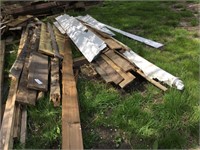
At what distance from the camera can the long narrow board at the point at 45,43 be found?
4.90 meters

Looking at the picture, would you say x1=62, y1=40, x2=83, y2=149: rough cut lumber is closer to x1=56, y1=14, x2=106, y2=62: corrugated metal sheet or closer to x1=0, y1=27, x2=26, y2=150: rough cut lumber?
x1=56, y1=14, x2=106, y2=62: corrugated metal sheet

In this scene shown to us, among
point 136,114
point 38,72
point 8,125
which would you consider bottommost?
point 136,114

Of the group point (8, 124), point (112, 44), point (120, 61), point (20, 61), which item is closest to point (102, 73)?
point (120, 61)

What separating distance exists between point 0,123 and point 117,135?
1383mm

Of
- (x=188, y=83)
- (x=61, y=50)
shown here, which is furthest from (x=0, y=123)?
(x=188, y=83)

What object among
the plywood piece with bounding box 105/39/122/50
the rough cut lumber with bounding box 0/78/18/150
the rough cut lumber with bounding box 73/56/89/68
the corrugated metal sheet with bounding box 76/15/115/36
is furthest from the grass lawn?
the corrugated metal sheet with bounding box 76/15/115/36

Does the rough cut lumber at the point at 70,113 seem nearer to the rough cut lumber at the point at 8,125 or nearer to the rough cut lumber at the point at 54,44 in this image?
the rough cut lumber at the point at 54,44

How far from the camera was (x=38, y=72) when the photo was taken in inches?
170

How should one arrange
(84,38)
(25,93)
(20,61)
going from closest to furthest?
(25,93) → (20,61) → (84,38)

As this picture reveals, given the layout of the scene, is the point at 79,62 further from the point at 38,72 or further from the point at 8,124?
the point at 8,124

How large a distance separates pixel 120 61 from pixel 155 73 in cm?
54

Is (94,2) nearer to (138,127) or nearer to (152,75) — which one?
(152,75)

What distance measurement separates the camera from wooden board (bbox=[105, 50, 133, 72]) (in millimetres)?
4309

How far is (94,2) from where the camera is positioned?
908cm
